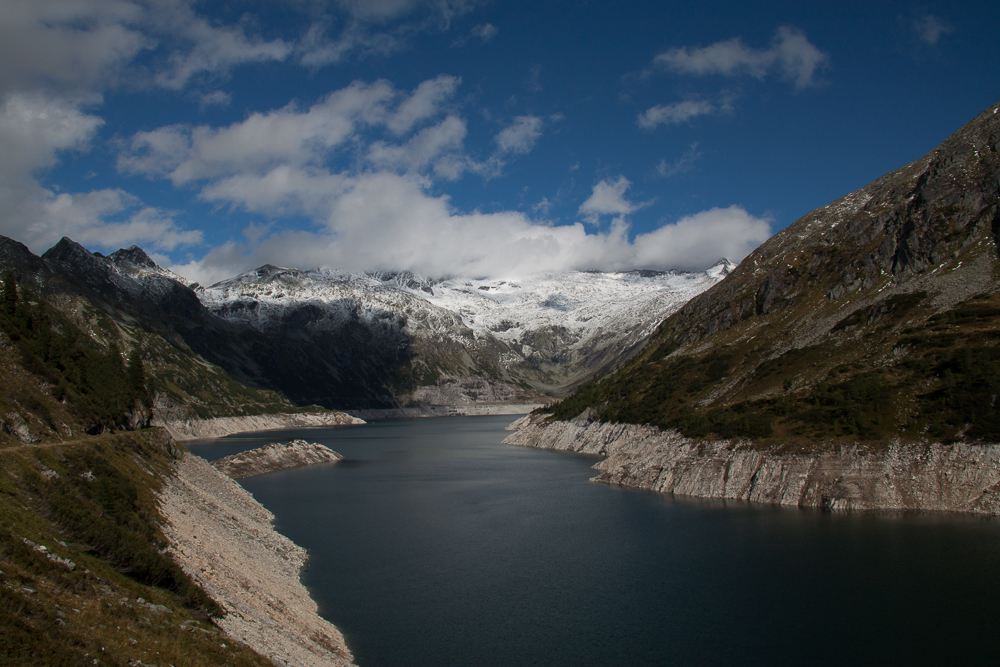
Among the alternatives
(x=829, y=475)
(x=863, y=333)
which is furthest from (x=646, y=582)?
(x=863, y=333)

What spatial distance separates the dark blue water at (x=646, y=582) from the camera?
34500mm

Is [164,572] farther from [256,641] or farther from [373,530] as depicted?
[373,530]

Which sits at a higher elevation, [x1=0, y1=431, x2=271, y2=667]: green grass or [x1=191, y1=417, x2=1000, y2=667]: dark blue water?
[x1=0, y1=431, x2=271, y2=667]: green grass

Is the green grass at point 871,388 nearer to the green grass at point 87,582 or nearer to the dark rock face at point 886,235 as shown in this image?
the dark rock face at point 886,235

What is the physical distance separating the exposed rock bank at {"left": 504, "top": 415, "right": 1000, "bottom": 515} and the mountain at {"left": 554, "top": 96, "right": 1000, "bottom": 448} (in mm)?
1878

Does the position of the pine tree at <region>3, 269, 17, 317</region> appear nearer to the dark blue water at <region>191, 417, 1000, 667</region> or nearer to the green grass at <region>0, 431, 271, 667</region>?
the dark blue water at <region>191, 417, 1000, 667</region>

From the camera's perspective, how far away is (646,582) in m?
46.2

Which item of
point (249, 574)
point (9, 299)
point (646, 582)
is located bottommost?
point (646, 582)

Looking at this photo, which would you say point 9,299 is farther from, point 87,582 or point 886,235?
point 886,235

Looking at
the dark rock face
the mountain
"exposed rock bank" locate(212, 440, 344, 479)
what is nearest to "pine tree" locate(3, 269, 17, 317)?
"exposed rock bank" locate(212, 440, 344, 479)

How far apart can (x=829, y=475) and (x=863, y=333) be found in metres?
30.7

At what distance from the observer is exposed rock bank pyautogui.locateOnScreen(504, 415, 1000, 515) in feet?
197

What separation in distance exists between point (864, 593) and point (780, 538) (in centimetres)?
1468

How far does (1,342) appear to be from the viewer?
56.3 metres
